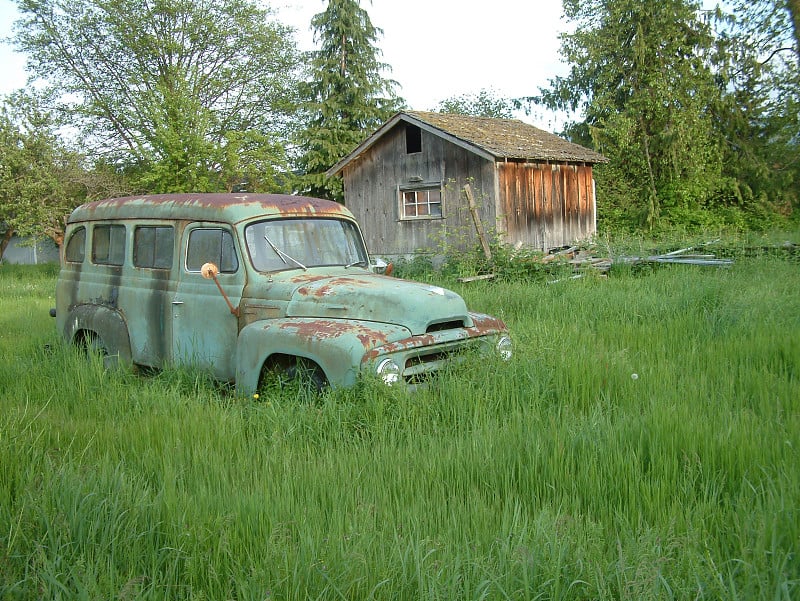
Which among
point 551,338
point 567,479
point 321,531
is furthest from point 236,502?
point 551,338

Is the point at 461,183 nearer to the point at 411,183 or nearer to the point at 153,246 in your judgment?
the point at 411,183

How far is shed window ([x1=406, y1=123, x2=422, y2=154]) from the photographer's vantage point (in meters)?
21.3

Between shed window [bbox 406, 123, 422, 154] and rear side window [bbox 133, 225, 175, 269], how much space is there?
1500 centimetres

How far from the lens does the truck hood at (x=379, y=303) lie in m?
5.56

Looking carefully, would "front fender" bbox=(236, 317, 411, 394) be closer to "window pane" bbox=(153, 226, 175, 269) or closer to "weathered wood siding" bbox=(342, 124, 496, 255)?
"window pane" bbox=(153, 226, 175, 269)

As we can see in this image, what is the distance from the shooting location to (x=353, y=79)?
105 ft

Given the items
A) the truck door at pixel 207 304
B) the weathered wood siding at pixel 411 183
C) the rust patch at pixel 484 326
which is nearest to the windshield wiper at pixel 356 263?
the truck door at pixel 207 304

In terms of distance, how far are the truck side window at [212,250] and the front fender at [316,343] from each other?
2.87ft

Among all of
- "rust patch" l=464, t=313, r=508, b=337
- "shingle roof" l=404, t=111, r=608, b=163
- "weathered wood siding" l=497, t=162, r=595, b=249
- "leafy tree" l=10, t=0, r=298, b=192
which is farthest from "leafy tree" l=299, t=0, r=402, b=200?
"rust patch" l=464, t=313, r=508, b=337

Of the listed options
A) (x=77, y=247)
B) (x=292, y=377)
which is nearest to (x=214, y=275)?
(x=292, y=377)

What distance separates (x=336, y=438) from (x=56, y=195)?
98.1 feet

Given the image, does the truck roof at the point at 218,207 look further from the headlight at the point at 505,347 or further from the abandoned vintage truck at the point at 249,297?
the headlight at the point at 505,347

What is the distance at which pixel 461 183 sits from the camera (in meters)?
20.2

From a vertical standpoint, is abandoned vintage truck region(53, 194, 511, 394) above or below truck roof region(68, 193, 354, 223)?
below
